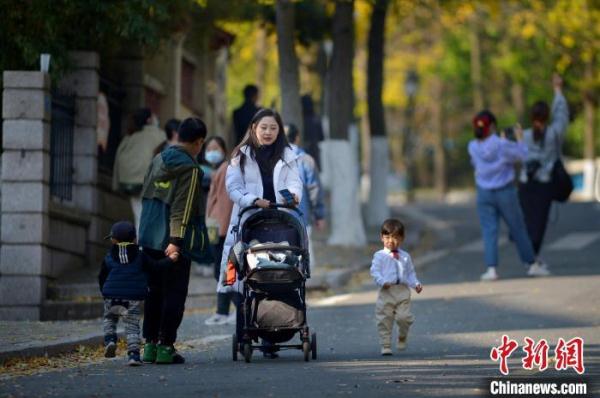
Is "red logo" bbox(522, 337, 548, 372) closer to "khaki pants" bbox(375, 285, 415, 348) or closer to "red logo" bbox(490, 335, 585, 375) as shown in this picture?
"red logo" bbox(490, 335, 585, 375)

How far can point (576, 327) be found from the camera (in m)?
13.8

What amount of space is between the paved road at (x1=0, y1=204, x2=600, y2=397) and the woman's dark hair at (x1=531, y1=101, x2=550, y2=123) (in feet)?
6.23

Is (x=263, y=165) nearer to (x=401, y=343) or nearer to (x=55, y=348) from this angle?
(x=401, y=343)

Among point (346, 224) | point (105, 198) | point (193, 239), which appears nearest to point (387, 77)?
point (346, 224)

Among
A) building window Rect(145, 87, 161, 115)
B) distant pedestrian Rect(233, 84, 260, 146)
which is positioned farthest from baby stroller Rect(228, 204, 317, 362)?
building window Rect(145, 87, 161, 115)

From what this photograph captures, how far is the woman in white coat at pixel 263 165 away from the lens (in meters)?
11.6

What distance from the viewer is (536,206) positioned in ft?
64.1

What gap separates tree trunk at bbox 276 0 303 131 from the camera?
2212 centimetres

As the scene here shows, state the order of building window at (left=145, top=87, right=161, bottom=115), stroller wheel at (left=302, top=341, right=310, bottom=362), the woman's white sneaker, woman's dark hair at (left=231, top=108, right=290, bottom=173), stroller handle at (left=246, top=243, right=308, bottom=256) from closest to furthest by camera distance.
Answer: stroller handle at (left=246, top=243, right=308, bottom=256) < stroller wheel at (left=302, top=341, right=310, bottom=362) < woman's dark hair at (left=231, top=108, right=290, bottom=173) < the woman's white sneaker < building window at (left=145, top=87, right=161, bottom=115)

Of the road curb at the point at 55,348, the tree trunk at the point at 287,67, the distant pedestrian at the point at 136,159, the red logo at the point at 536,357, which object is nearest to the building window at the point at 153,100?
the tree trunk at the point at 287,67

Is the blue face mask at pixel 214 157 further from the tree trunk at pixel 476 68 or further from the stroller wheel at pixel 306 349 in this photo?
the tree trunk at pixel 476 68

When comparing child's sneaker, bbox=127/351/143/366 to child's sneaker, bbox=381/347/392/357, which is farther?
child's sneaker, bbox=381/347/392/357

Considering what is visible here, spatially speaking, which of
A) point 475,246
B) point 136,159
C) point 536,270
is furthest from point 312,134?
point 136,159

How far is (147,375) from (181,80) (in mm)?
18192
